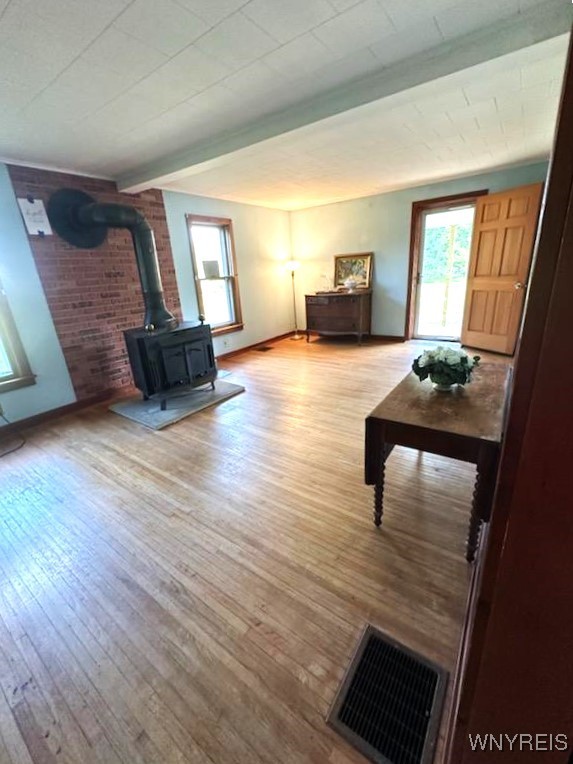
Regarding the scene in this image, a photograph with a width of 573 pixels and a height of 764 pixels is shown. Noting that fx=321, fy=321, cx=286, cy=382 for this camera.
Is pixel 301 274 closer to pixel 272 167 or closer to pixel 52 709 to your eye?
pixel 272 167

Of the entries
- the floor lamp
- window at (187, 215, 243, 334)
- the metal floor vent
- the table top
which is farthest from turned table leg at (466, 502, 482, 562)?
the floor lamp

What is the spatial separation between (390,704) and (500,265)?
4688 mm

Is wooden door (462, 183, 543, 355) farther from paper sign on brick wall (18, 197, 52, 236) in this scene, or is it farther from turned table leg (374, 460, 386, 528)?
paper sign on brick wall (18, 197, 52, 236)

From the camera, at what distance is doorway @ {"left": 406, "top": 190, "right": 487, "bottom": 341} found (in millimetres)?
4797

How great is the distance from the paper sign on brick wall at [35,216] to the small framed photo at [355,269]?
4.20 metres

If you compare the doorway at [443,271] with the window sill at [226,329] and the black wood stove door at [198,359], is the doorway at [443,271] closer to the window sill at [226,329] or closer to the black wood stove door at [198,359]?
the window sill at [226,329]

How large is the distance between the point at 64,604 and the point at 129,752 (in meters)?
0.72

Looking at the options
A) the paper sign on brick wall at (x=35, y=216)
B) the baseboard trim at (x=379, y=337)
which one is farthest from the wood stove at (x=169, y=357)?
the baseboard trim at (x=379, y=337)

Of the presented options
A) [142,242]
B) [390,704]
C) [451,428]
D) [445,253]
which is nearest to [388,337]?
[445,253]

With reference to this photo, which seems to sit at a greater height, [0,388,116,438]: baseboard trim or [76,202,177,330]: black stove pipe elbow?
[76,202,177,330]: black stove pipe elbow

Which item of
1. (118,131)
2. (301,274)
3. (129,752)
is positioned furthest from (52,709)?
(301,274)

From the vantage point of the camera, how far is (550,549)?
1.64 feet

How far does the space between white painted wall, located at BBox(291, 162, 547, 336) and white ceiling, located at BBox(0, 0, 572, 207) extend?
179 cm

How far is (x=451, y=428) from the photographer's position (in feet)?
4.56
